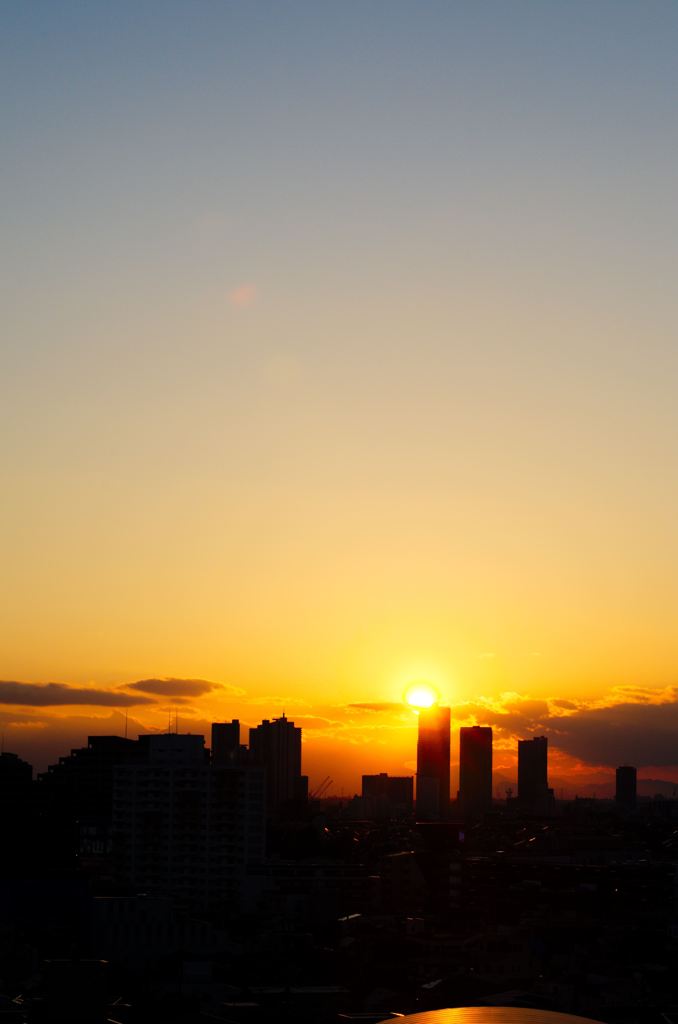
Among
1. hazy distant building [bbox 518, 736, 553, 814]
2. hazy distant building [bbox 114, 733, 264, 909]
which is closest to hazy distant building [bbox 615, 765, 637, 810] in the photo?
hazy distant building [bbox 518, 736, 553, 814]

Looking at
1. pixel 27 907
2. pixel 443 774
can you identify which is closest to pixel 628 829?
pixel 443 774

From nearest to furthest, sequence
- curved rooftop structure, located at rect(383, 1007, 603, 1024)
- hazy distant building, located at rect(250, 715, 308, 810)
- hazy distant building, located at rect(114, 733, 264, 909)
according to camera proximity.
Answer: curved rooftop structure, located at rect(383, 1007, 603, 1024)
hazy distant building, located at rect(114, 733, 264, 909)
hazy distant building, located at rect(250, 715, 308, 810)

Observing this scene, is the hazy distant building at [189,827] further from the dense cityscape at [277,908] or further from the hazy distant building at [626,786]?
the hazy distant building at [626,786]

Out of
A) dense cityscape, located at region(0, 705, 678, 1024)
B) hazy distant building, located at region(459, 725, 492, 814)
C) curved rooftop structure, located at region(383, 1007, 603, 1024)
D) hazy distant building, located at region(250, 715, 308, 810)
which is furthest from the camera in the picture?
hazy distant building, located at region(459, 725, 492, 814)

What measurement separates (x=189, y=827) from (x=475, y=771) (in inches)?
4323

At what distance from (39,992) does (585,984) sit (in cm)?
1249

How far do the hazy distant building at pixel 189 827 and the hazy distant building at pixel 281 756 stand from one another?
2943 inches

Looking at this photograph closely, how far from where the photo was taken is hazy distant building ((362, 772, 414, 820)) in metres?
148

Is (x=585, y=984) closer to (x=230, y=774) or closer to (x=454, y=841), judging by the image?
(x=230, y=774)

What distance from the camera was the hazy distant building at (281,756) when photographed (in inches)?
5236

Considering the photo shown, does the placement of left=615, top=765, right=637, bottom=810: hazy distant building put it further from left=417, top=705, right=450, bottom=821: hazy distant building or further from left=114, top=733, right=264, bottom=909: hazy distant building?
left=114, top=733, right=264, bottom=909: hazy distant building

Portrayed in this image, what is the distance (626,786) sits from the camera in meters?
175

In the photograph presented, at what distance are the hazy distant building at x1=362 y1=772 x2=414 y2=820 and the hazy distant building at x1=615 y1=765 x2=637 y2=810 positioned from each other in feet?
96.6

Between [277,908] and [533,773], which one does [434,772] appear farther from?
[277,908]
